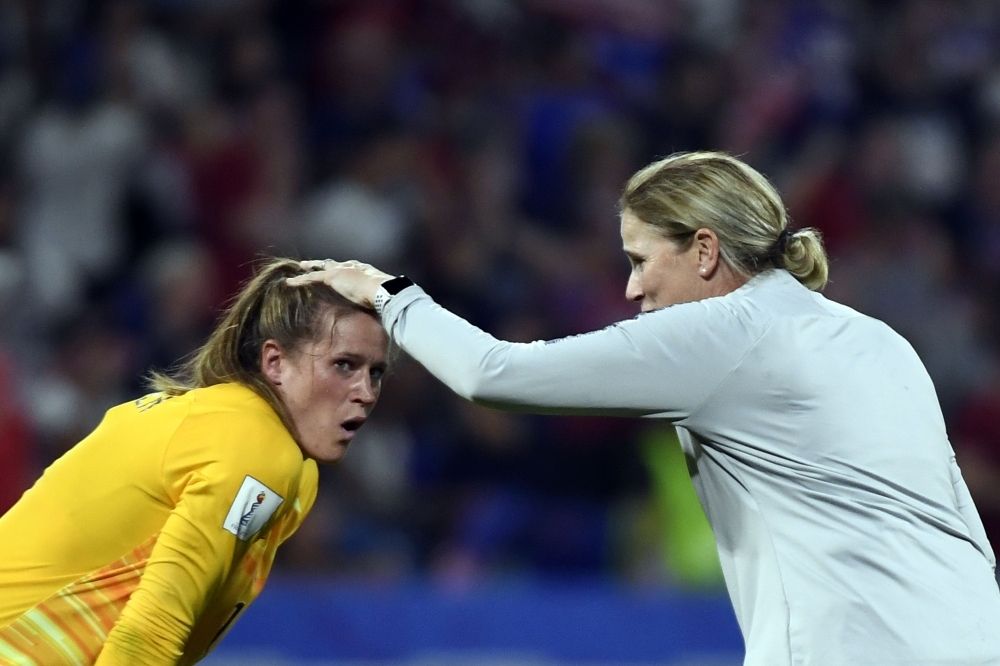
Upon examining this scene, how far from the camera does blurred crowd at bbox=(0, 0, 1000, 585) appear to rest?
6586 mm

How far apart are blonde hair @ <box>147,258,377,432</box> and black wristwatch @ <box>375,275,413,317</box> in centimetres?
14

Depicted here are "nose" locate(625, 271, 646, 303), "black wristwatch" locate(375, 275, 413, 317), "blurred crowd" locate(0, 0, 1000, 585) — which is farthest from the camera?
"blurred crowd" locate(0, 0, 1000, 585)

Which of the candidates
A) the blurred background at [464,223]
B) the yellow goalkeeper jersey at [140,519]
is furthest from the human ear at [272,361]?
the blurred background at [464,223]

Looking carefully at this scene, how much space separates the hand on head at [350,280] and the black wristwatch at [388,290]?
0.06ft

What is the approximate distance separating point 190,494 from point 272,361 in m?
0.43

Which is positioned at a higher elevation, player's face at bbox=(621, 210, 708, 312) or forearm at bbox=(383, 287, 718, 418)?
player's face at bbox=(621, 210, 708, 312)

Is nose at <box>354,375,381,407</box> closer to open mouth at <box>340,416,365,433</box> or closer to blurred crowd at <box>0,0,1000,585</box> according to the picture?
open mouth at <box>340,416,365,433</box>

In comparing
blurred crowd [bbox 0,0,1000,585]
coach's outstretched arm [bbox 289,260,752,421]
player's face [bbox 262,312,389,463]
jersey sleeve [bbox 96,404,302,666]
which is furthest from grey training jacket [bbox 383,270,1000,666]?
blurred crowd [bbox 0,0,1000,585]

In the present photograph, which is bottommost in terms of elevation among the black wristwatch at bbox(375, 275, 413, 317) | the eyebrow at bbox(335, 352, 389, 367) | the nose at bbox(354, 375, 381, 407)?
the nose at bbox(354, 375, 381, 407)

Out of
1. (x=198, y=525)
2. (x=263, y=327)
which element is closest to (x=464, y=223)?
(x=263, y=327)

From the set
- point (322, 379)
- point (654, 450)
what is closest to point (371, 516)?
point (654, 450)

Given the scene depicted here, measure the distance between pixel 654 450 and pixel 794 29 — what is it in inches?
134

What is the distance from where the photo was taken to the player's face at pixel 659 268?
2.83 metres

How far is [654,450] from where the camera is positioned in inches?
265
